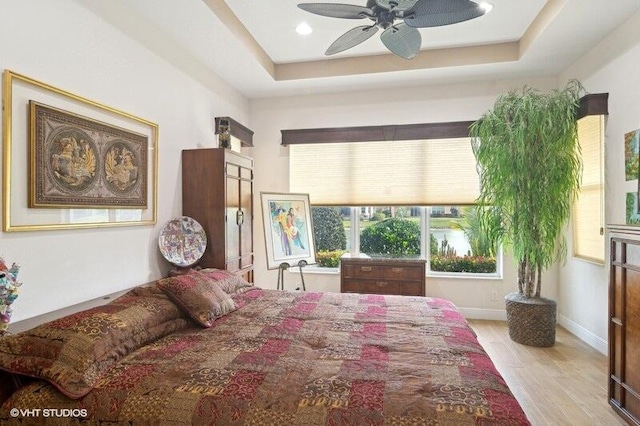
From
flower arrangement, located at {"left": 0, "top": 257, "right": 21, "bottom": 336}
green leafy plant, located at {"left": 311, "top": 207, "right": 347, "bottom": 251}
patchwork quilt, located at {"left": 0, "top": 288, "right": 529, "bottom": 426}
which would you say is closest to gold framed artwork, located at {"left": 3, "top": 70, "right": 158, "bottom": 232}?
flower arrangement, located at {"left": 0, "top": 257, "right": 21, "bottom": 336}

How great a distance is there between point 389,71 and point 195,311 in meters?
3.25

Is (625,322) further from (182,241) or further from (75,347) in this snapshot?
(182,241)

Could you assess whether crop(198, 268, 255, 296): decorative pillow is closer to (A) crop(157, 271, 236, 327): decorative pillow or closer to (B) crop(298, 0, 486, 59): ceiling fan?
(A) crop(157, 271, 236, 327): decorative pillow

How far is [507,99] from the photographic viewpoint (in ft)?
11.5

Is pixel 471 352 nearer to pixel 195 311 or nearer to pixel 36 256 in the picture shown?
pixel 195 311

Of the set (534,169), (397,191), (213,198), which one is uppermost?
(534,169)

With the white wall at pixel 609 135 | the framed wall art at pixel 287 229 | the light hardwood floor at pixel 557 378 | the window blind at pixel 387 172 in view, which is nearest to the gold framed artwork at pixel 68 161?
the framed wall art at pixel 287 229

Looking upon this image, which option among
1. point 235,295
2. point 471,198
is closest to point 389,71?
point 471,198

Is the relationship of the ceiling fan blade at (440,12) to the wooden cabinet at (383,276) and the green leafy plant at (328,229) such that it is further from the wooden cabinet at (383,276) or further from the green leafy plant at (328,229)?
the green leafy plant at (328,229)

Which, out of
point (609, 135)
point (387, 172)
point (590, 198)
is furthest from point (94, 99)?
point (590, 198)

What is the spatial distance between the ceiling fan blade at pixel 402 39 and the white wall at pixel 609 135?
77.5 inches

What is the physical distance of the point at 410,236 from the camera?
4.47 meters

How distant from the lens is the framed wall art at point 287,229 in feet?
12.3

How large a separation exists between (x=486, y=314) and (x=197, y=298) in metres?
3.62
